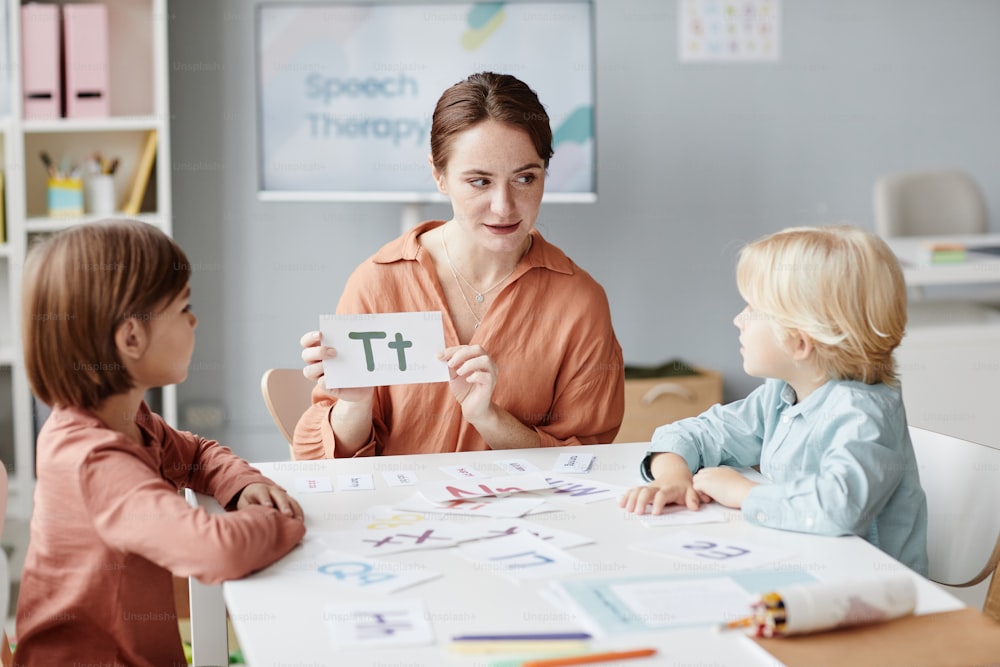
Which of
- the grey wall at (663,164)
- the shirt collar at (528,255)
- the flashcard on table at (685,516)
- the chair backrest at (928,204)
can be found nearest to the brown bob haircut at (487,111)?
the shirt collar at (528,255)

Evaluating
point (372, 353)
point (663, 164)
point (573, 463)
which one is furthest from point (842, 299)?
point (663, 164)

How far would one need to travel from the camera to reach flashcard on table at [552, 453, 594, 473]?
1810 mm

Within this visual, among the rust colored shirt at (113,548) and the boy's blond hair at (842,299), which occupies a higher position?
the boy's blond hair at (842,299)

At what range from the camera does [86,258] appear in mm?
1418

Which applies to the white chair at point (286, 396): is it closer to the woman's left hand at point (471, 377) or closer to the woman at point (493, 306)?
the woman at point (493, 306)

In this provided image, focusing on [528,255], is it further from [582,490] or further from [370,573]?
[370,573]

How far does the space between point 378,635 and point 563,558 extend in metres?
0.31

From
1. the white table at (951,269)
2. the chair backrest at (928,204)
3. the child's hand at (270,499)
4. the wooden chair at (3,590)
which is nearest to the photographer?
the wooden chair at (3,590)

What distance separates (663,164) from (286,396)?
97.0 inches

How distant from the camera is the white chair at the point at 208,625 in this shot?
163 cm

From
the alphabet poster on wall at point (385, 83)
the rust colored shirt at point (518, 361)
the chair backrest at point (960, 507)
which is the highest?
the alphabet poster on wall at point (385, 83)

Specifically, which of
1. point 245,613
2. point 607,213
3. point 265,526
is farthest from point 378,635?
point 607,213

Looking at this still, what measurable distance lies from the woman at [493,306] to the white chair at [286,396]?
196 millimetres

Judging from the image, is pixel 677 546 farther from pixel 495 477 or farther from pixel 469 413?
pixel 469 413
